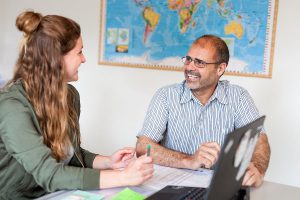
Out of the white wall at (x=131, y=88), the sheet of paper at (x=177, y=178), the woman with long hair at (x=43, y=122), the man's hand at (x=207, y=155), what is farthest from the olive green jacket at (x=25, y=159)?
the white wall at (x=131, y=88)

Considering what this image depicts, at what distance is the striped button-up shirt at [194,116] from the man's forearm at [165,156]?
119 millimetres

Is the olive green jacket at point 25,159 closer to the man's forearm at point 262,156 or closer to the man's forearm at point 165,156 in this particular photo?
the man's forearm at point 165,156

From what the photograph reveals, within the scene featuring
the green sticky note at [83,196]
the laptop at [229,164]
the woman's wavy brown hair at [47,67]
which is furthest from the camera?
the woman's wavy brown hair at [47,67]

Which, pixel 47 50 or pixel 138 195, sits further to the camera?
pixel 47 50

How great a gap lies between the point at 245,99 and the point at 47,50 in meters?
1.07

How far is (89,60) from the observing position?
309 cm

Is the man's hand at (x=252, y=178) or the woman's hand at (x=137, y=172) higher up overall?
the woman's hand at (x=137, y=172)

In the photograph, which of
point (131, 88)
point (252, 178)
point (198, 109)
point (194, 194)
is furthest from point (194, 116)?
point (131, 88)

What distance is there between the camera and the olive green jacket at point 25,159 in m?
1.14

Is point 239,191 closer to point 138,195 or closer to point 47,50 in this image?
point 138,195

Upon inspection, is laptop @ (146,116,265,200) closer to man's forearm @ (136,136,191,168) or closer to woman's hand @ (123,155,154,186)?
woman's hand @ (123,155,154,186)

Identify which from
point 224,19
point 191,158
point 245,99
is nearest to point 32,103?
point 191,158

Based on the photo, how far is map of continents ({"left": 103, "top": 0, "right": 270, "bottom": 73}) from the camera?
7.89ft

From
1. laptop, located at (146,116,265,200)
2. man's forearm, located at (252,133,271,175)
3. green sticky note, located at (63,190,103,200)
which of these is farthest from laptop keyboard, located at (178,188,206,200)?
man's forearm, located at (252,133,271,175)
